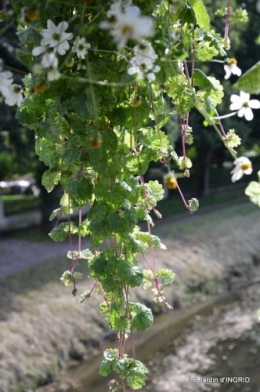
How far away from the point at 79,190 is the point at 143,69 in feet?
0.80

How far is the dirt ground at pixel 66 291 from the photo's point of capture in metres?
4.61

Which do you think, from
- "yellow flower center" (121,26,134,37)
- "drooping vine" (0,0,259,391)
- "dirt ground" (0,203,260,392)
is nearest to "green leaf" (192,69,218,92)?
"drooping vine" (0,0,259,391)

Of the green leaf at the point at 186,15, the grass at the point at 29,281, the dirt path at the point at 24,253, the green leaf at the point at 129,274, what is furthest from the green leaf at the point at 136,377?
the dirt path at the point at 24,253

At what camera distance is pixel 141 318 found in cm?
95

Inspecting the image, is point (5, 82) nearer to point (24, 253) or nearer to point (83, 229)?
point (83, 229)

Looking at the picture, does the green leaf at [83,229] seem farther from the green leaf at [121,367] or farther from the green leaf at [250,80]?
the green leaf at [250,80]

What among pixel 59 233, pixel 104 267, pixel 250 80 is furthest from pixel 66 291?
pixel 250 80

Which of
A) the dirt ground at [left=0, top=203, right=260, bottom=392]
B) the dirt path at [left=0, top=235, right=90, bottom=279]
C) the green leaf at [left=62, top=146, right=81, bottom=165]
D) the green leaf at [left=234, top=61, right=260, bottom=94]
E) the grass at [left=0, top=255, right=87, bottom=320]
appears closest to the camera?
the green leaf at [left=234, top=61, right=260, bottom=94]

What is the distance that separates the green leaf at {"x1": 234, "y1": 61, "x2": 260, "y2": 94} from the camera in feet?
2.17

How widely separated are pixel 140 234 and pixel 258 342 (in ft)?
16.1

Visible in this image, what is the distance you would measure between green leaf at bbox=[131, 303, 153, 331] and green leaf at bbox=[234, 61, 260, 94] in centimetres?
48

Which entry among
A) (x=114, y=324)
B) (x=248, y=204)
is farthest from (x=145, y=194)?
(x=248, y=204)

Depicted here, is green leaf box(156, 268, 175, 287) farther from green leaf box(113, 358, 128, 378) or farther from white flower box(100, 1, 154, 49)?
white flower box(100, 1, 154, 49)

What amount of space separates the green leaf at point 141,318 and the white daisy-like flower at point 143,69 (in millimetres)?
425
